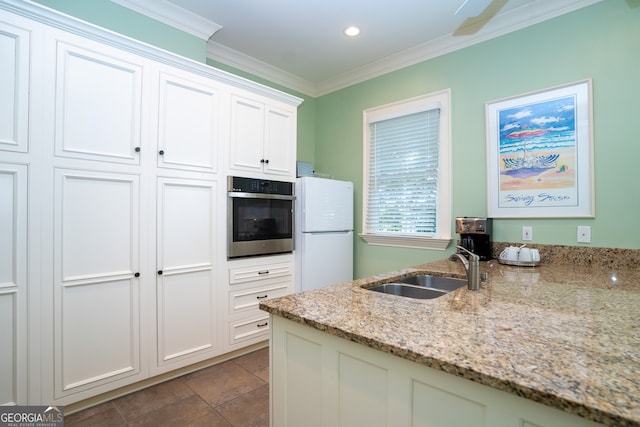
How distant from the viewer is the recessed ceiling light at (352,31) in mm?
2738

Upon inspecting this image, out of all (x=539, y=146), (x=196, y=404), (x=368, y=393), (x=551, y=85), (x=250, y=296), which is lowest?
(x=196, y=404)

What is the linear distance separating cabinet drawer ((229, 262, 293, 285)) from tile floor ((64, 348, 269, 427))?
68 cm

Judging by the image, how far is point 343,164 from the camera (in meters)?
3.72

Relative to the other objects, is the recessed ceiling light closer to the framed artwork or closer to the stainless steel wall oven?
the framed artwork

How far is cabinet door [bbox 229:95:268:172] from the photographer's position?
A: 255 centimetres

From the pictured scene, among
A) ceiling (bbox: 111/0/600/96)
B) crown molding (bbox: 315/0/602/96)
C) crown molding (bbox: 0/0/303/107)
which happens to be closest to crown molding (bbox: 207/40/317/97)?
ceiling (bbox: 111/0/600/96)

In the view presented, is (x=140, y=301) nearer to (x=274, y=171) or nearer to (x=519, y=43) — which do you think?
(x=274, y=171)

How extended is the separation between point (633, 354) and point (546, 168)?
1944 millimetres

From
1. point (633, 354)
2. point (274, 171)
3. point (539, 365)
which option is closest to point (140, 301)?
point (274, 171)

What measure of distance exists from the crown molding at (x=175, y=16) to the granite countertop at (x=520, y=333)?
8.11 ft

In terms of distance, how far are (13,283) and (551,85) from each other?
362cm

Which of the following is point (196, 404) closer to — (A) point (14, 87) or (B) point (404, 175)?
(A) point (14, 87)

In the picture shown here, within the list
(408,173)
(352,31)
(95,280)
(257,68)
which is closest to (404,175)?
(408,173)

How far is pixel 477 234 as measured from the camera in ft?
8.07
